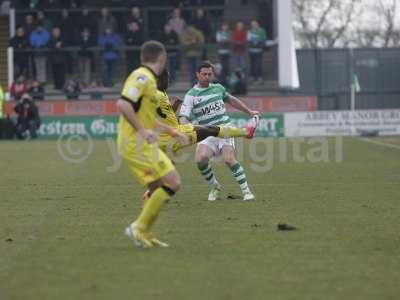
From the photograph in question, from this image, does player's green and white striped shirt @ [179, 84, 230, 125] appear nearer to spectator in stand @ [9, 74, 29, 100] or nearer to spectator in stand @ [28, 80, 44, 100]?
spectator in stand @ [9, 74, 29, 100]

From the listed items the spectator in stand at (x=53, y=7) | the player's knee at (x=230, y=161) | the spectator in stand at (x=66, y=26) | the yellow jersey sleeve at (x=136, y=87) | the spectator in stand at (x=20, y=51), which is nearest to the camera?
the yellow jersey sleeve at (x=136, y=87)

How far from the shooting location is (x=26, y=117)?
35250 mm

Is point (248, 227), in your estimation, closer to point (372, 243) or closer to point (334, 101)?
point (372, 243)

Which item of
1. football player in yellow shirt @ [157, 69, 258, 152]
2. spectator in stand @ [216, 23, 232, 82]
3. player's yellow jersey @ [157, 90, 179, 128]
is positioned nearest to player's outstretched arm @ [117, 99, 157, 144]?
football player in yellow shirt @ [157, 69, 258, 152]

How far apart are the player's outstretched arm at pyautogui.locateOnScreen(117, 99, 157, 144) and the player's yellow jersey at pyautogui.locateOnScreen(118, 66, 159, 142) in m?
0.06

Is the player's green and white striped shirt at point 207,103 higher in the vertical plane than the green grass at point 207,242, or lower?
higher

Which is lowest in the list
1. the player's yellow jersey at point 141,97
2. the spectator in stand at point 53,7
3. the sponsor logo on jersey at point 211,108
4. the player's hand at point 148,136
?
the sponsor logo on jersey at point 211,108

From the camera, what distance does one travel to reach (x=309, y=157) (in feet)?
82.1

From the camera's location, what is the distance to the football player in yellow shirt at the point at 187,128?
13039 millimetres

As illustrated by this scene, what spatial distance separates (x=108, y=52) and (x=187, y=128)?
81.6ft

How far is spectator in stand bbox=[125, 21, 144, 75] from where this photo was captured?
37750mm

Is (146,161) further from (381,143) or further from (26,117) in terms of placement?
(26,117)

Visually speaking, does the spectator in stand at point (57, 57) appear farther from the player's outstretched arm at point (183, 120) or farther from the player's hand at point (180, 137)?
the player's hand at point (180, 137)

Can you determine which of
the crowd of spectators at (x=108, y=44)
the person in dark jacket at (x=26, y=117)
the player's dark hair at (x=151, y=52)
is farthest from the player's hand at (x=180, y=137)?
the crowd of spectators at (x=108, y=44)
